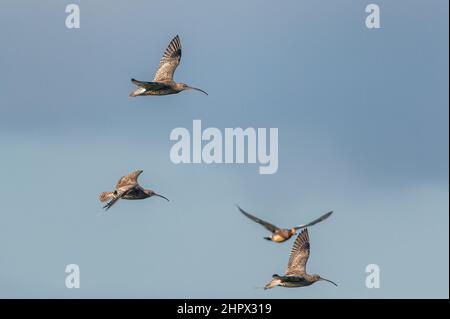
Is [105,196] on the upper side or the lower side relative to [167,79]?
lower

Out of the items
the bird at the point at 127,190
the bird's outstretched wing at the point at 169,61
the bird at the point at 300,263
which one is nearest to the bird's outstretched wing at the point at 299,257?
the bird at the point at 300,263

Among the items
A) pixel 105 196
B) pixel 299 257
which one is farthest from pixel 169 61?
pixel 299 257

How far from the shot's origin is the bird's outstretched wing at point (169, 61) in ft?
182

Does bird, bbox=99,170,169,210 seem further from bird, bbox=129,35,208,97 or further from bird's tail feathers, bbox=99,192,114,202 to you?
bird, bbox=129,35,208,97

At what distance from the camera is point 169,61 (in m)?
56.1

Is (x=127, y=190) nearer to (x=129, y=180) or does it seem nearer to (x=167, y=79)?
(x=129, y=180)

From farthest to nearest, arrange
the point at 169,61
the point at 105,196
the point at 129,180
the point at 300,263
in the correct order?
the point at 169,61, the point at 105,196, the point at 129,180, the point at 300,263

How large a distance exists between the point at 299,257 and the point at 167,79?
8930 mm

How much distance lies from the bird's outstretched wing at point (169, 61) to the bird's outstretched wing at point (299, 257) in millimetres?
8479

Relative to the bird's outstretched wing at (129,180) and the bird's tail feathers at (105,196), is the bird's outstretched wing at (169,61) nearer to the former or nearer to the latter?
the bird's outstretched wing at (129,180)

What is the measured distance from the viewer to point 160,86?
177 ft

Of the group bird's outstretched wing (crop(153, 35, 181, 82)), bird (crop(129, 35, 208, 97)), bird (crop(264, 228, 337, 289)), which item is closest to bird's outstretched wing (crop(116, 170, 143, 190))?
bird (crop(129, 35, 208, 97))

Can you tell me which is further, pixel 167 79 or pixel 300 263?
pixel 167 79
